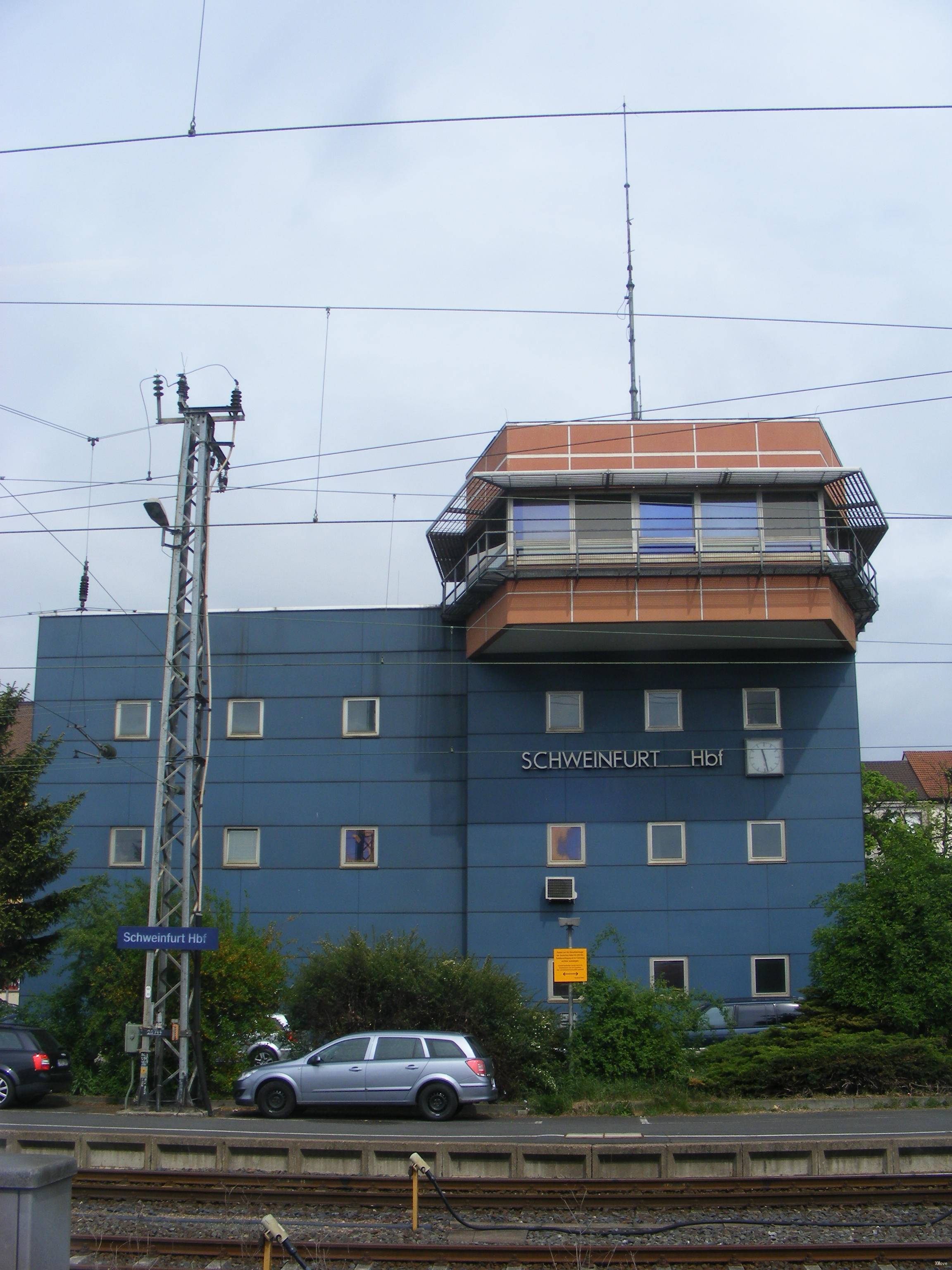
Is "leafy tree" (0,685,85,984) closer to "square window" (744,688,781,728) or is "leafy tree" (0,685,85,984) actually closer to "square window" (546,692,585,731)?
A: "square window" (546,692,585,731)

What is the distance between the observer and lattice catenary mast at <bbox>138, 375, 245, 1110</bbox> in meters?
20.2

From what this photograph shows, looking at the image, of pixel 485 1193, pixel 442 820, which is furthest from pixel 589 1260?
pixel 442 820

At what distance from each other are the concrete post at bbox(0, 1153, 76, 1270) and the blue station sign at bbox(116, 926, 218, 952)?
13.5m

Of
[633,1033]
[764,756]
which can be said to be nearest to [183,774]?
[633,1033]

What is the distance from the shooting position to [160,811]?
20922mm

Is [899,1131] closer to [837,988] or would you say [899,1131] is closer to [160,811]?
[837,988]

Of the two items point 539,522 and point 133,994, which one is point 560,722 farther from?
point 133,994

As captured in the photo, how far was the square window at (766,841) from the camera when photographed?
2953 centimetres

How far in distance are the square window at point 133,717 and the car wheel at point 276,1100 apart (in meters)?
14.6

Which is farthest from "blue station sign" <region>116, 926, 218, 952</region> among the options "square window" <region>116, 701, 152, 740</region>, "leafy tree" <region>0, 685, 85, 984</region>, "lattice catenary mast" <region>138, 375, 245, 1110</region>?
"square window" <region>116, 701, 152, 740</region>

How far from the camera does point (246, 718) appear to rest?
3192 cm

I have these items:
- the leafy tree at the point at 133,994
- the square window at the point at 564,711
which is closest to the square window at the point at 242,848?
the leafy tree at the point at 133,994

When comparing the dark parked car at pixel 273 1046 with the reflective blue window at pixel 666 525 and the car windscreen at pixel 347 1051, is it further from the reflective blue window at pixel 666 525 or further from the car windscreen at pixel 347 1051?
the reflective blue window at pixel 666 525

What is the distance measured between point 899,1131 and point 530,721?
15065 mm
